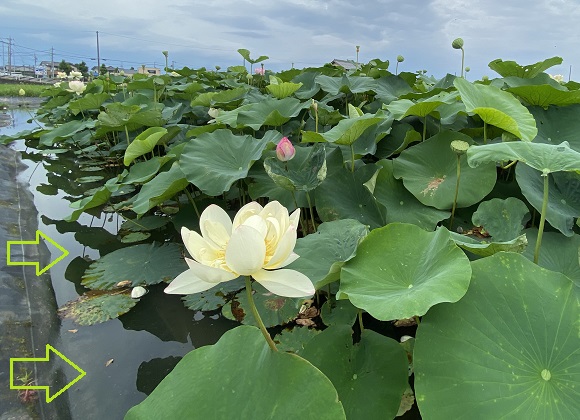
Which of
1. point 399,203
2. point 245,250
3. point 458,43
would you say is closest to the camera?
point 245,250

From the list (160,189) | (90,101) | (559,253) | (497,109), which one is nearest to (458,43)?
(497,109)

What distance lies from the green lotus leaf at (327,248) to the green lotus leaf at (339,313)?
1.02ft

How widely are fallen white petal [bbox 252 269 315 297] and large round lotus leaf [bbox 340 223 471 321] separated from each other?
0.54 ft

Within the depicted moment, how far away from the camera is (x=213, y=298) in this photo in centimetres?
174

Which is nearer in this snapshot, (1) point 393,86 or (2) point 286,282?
(2) point 286,282

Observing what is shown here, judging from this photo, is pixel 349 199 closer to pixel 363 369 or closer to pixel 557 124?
pixel 363 369

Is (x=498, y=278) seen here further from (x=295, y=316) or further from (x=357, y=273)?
(x=295, y=316)

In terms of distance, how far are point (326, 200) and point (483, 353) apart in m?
0.89

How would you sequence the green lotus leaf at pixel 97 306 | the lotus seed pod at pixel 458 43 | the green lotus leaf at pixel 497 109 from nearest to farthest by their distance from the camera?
1. the green lotus leaf at pixel 497 109
2. the green lotus leaf at pixel 97 306
3. the lotus seed pod at pixel 458 43

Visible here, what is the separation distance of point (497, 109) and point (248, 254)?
1194 millimetres

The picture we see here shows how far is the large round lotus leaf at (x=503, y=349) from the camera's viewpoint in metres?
0.67

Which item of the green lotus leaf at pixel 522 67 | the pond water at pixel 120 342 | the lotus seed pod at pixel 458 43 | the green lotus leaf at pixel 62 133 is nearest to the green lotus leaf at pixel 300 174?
the pond water at pixel 120 342

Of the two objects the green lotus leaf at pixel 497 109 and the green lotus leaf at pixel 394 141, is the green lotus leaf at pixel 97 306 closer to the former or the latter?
the green lotus leaf at pixel 394 141

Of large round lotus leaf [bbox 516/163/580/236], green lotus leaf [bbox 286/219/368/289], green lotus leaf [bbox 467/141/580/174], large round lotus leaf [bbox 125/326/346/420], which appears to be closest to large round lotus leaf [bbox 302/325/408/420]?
green lotus leaf [bbox 286/219/368/289]
